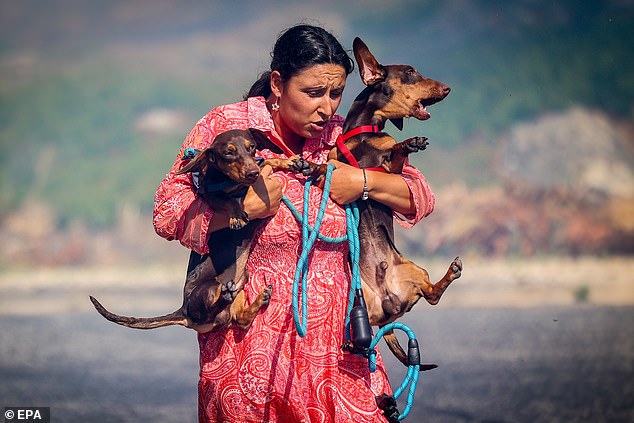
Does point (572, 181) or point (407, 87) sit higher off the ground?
point (572, 181)

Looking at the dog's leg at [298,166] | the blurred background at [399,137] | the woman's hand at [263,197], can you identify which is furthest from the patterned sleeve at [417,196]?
the blurred background at [399,137]

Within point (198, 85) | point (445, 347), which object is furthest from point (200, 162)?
point (198, 85)

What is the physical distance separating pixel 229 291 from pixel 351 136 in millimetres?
573

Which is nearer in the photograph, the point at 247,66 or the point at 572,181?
the point at 572,181

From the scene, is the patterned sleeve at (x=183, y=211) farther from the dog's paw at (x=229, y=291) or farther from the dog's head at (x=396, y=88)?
the dog's head at (x=396, y=88)

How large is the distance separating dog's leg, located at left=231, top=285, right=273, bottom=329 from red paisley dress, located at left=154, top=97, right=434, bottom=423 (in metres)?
0.02

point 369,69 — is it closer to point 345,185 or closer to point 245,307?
point 345,185

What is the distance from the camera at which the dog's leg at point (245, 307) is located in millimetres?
2455

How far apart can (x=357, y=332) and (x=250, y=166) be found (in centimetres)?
51

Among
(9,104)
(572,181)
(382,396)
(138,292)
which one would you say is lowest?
(382,396)

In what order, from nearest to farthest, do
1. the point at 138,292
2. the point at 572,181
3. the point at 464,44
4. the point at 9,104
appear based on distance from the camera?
1. the point at 138,292
2. the point at 572,181
3. the point at 464,44
4. the point at 9,104

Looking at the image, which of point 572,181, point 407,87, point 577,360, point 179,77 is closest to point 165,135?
point 179,77

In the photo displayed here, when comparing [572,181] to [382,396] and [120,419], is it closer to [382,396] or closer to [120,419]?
[120,419]

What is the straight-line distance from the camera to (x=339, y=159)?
2633 millimetres
